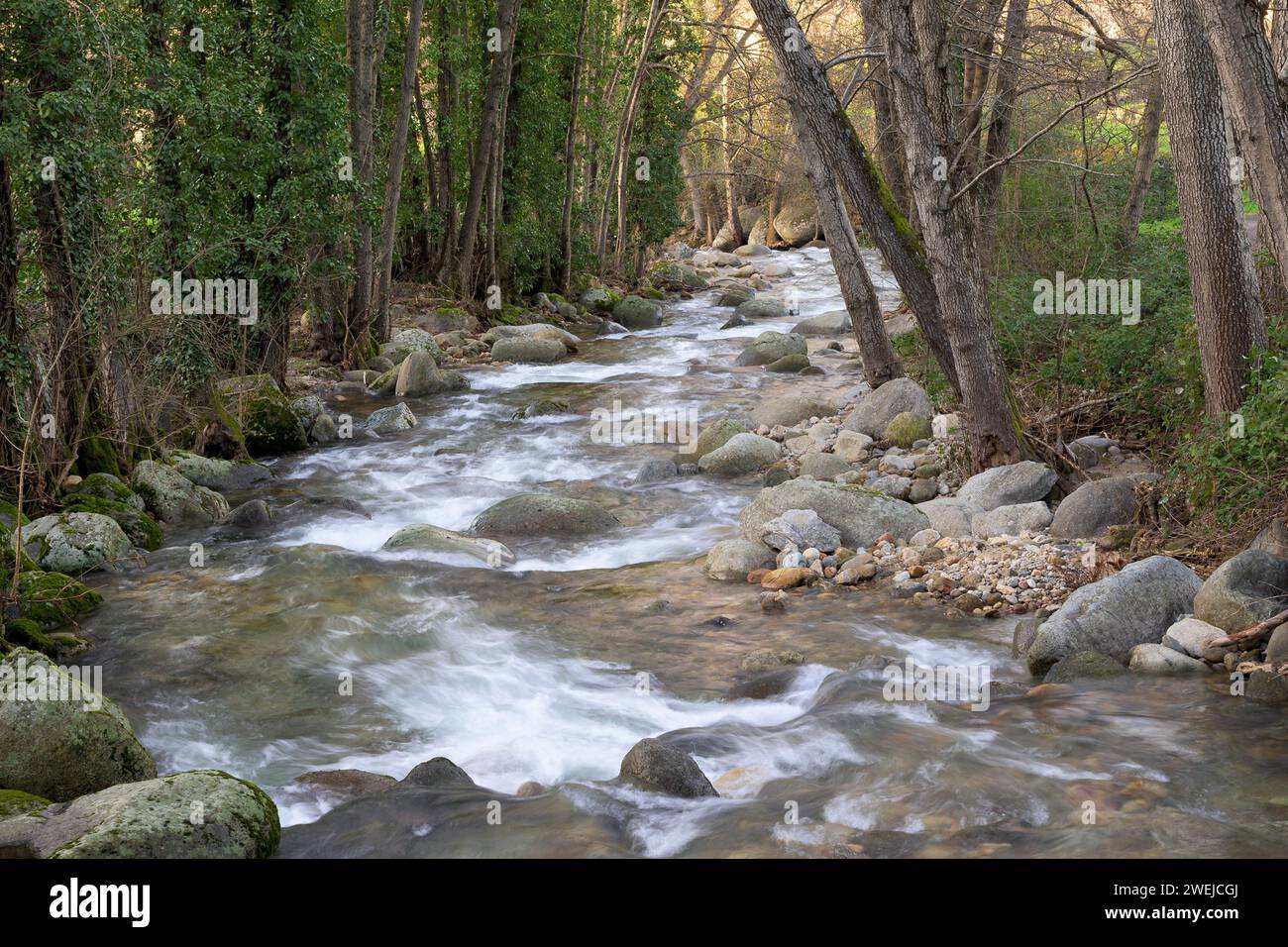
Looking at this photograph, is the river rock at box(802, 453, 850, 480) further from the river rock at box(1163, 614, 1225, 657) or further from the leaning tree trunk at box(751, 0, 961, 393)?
the river rock at box(1163, 614, 1225, 657)

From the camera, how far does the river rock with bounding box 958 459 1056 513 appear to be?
9773 millimetres

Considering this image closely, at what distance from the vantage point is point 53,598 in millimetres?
8547

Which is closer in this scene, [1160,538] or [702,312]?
[1160,538]

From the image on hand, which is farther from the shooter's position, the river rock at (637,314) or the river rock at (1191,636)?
the river rock at (637,314)

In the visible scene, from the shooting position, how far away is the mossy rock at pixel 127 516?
34.1 feet

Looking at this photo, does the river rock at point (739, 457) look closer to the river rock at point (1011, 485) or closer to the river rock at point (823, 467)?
the river rock at point (823, 467)

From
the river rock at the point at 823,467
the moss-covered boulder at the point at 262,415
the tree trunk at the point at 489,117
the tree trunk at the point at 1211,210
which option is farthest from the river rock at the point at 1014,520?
the tree trunk at the point at 489,117

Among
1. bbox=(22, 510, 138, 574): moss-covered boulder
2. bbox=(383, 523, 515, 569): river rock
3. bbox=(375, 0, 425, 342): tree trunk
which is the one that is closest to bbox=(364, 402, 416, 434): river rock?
bbox=(375, 0, 425, 342): tree trunk

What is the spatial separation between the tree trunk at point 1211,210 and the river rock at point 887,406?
4890 millimetres

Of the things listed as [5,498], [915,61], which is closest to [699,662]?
[915,61]

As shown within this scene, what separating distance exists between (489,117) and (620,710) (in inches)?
709

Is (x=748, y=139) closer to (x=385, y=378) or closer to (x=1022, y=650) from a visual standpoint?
(x=385, y=378)

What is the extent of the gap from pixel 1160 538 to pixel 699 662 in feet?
11.7
